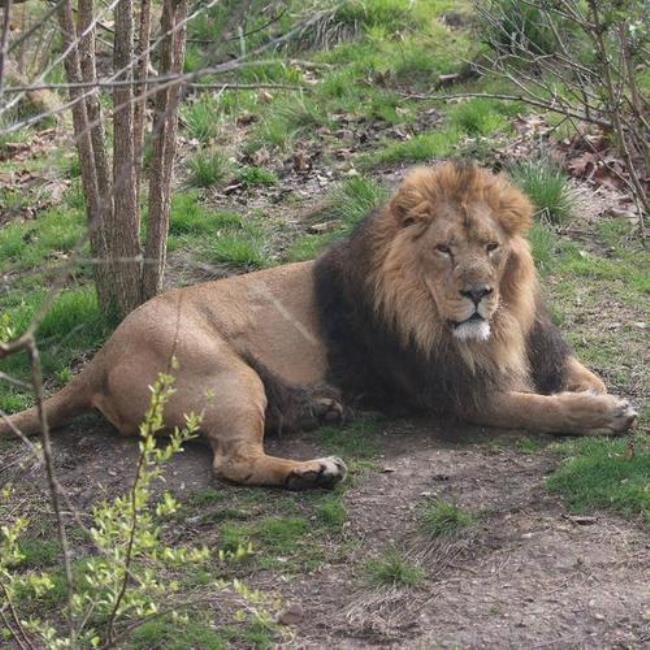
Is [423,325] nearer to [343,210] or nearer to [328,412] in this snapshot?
[328,412]

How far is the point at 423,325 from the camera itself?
21.2ft

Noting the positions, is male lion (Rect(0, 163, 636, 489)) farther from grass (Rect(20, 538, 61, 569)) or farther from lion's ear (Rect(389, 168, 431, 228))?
grass (Rect(20, 538, 61, 569))

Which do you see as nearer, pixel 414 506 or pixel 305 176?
pixel 414 506

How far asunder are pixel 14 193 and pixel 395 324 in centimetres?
459

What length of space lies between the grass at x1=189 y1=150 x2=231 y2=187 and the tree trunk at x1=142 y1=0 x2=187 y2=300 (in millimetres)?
2363

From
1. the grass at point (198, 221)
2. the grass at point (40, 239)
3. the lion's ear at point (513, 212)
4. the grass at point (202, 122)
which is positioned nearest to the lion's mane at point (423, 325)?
the lion's ear at point (513, 212)

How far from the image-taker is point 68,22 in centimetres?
696

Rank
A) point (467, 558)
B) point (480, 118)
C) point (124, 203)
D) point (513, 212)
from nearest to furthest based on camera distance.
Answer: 1. point (467, 558)
2. point (513, 212)
3. point (124, 203)
4. point (480, 118)

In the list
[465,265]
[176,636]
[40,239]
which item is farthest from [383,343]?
[40,239]

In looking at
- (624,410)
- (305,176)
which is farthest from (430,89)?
(624,410)

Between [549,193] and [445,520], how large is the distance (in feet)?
12.9

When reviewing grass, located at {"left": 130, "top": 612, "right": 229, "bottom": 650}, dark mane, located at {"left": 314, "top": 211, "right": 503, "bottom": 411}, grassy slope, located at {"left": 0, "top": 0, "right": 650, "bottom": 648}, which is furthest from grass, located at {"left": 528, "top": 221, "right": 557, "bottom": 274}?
grass, located at {"left": 130, "top": 612, "right": 229, "bottom": 650}

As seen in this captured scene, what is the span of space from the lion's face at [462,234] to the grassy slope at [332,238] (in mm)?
700

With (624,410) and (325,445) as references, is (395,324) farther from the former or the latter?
(624,410)
